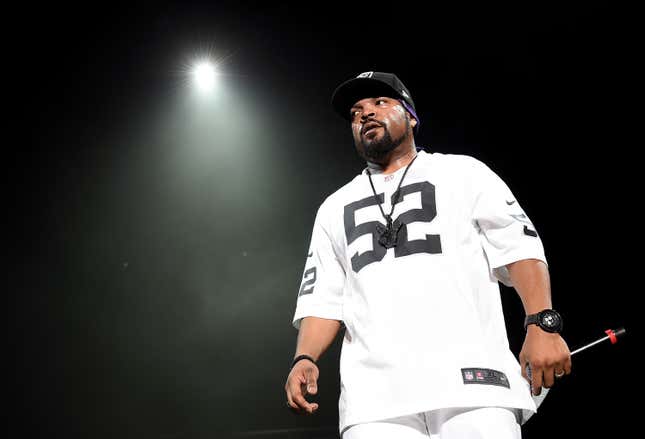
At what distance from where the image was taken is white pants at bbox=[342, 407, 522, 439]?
50.0 inches

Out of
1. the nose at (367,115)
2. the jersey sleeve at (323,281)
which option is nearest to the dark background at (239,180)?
the nose at (367,115)

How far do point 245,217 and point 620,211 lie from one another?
332 cm

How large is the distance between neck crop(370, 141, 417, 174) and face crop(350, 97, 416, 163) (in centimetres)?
1

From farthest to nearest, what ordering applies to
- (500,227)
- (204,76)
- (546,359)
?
(204,76) → (500,227) → (546,359)

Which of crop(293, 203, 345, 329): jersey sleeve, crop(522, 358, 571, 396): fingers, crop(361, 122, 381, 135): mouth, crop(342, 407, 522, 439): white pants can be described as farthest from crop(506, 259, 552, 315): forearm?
crop(361, 122, 381, 135): mouth

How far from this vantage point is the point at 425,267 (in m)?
1.48

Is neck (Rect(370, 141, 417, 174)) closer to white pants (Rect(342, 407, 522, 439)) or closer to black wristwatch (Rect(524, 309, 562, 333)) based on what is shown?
black wristwatch (Rect(524, 309, 562, 333))

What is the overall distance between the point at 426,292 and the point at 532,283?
0.25 metres

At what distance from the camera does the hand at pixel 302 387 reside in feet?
4.78

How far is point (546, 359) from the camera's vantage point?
1.29 meters

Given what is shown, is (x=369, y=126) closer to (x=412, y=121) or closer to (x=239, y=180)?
(x=412, y=121)

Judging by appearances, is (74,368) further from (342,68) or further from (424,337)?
(424,337)

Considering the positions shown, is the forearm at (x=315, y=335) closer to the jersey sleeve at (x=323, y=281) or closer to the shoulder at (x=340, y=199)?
the jersey sleeve at (x=323, y=281)

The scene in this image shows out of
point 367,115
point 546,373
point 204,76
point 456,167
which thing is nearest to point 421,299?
point 546,373
